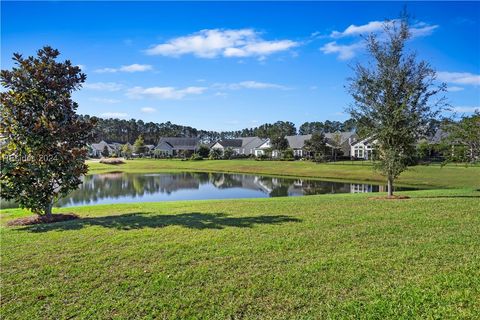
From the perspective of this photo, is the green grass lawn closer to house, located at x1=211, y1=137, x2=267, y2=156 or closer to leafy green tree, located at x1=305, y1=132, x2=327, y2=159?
leafy green tree, located at x1=305, y1=132, x2=327, y2=159

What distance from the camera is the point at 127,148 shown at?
9925 centimetres

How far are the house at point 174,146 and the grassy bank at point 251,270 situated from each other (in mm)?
97499

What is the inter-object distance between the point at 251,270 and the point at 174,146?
105 m

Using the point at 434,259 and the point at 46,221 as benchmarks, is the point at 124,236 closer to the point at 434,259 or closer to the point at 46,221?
the point at 46,221

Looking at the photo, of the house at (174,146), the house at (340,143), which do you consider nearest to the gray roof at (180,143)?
the house at (174,146)

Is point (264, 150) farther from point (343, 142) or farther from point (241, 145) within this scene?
point (241, 145)

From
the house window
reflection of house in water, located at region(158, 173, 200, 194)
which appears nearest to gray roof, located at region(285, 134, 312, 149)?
the house window

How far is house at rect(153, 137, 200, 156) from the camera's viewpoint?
107000 mm

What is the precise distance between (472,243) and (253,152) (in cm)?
9493

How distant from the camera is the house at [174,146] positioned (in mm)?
107000

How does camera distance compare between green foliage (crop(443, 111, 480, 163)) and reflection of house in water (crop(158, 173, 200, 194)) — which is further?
reflection of house in water (crop(158, 173, 200, 194))

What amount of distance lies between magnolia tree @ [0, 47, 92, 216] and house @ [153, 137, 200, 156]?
92.1 m

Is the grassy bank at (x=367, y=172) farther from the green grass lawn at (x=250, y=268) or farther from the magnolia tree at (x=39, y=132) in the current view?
the magnolia tree at (x=39, y=132)

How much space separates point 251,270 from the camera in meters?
6.62
